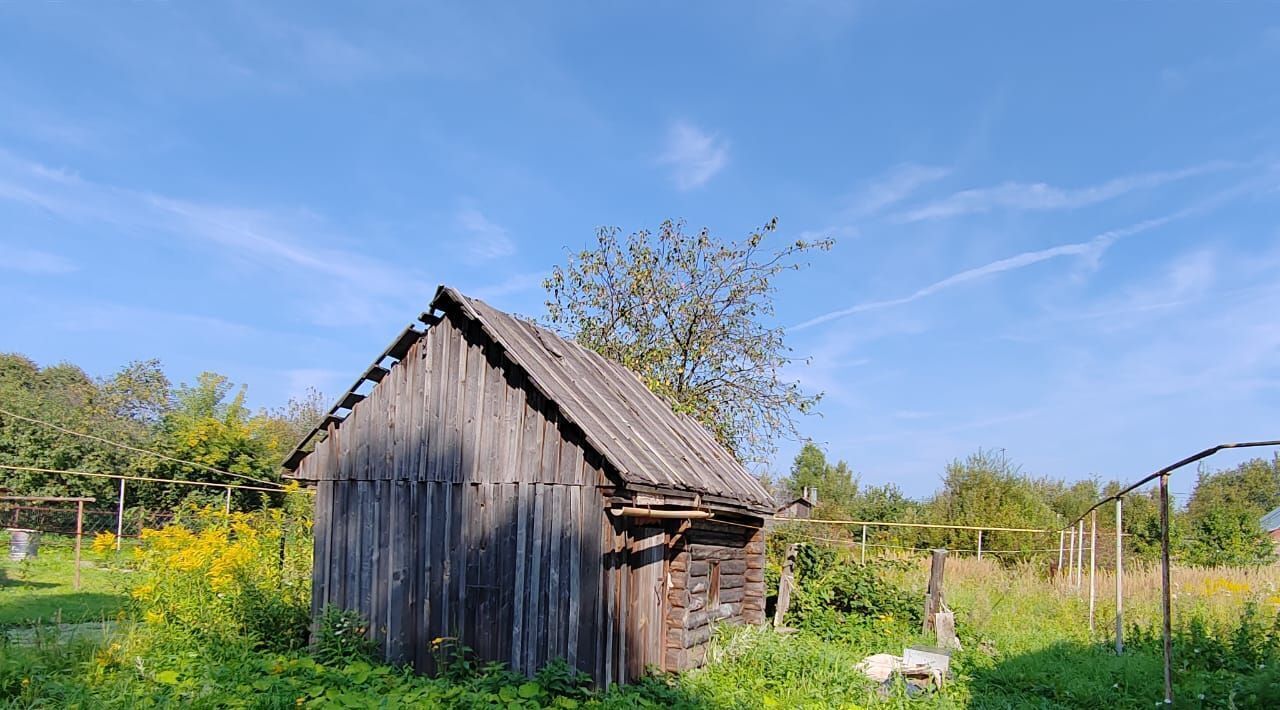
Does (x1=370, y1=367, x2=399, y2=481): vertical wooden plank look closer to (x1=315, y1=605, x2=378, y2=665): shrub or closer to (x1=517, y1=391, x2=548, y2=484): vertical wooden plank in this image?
(x1=315, y1=605, x2=378, y2=665): shrub

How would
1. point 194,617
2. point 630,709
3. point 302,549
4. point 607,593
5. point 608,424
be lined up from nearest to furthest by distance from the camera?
point 630,709, point 607,593, point 608,424, point 194,617, point 302,549

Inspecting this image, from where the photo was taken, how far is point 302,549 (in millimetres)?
14727

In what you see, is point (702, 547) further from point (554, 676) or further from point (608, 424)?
point (554, 676)

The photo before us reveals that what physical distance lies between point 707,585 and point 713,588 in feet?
2.04

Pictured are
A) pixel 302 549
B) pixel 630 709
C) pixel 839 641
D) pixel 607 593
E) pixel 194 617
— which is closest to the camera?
pixel 630 709

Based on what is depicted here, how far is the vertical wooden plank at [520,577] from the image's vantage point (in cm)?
942

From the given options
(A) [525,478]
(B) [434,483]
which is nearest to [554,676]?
(A) [525,478]

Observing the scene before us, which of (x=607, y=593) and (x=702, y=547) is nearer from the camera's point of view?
(x=607, y=593)

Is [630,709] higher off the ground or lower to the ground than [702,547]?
lower

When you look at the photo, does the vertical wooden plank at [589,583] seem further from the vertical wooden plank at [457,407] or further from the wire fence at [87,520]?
the wire fence at [87,520]

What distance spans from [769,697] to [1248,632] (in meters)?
7.17

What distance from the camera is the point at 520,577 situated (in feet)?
→ 31.4

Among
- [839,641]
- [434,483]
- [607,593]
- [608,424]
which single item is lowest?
[839,641]

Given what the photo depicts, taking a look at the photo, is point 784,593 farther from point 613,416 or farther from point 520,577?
point 520,577
